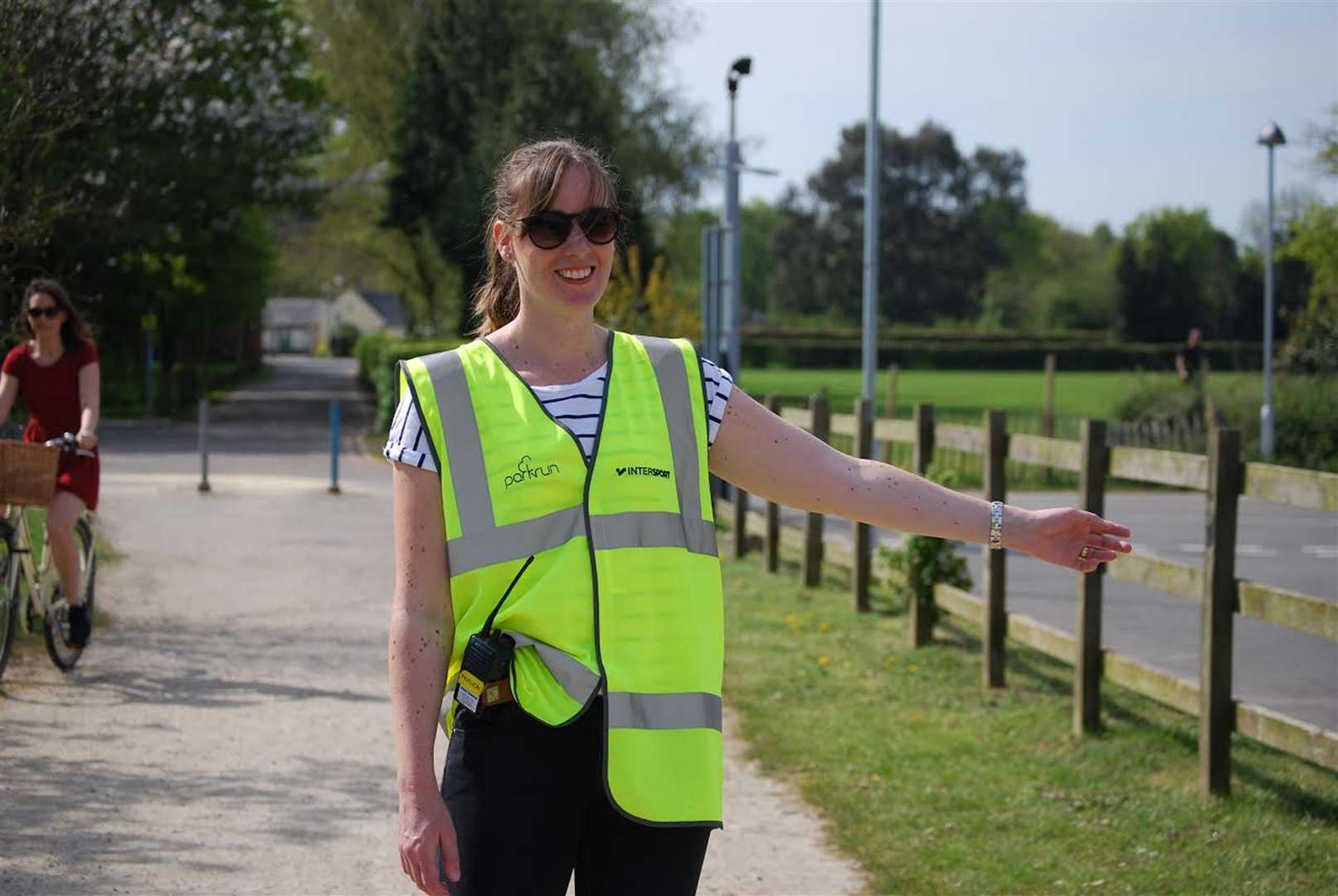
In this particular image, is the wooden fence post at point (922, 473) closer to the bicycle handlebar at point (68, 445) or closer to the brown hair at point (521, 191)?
the bicycle handlebar at point (68, 445)

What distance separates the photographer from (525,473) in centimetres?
261

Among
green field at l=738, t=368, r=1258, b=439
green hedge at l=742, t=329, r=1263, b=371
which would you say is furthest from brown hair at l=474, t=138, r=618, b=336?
green hedge at l=742, t=329, r=1263, b=371

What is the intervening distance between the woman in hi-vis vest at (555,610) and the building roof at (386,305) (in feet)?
505

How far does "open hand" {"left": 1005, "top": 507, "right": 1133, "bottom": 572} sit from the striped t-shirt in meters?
0.82

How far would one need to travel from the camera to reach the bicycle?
7.29 m

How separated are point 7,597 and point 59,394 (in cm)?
109

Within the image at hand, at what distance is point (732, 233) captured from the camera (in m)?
17.9

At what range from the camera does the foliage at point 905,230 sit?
10888 centimetres

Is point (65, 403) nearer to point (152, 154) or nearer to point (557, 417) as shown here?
point (557, 417)

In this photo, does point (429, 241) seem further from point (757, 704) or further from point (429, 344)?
point (757, 704)

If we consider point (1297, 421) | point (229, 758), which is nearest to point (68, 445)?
point (229, 758)

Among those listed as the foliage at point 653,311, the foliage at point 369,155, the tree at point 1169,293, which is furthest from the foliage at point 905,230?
the foliage at point 653,311

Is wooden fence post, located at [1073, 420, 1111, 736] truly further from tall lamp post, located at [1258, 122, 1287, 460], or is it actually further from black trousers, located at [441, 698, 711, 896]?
tall lamp post, located at [1258, 122, 1287, 460]

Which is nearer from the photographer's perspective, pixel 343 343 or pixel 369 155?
pixel 369 155
